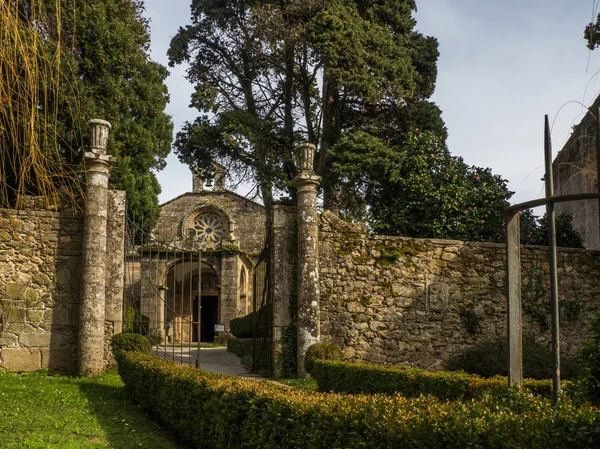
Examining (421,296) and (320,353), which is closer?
(320,353)

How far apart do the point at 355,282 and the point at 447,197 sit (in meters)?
4.11

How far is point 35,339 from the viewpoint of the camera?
415 inches

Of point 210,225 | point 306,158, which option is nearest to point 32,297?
point 306,158

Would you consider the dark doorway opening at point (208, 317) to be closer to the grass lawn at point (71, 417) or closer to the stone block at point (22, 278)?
the stone block at point (22, 278)

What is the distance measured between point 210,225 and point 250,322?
15.3 metres

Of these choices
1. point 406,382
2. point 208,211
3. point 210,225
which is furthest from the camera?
point 208,211

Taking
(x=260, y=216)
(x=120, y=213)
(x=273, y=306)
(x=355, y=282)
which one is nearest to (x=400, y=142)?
(x=355, y=282)

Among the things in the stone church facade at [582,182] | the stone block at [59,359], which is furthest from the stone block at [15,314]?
the stone church facade at [582,182]

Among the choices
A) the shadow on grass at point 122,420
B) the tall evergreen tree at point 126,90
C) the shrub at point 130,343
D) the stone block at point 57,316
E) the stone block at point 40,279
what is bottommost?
the shadow on grass at point 122,420

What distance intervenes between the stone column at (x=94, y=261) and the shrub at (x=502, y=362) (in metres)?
6.20

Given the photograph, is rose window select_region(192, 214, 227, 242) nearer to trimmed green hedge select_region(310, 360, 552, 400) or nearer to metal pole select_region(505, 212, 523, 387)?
trimmed green hedge select_region(310, 360, 552, 400)

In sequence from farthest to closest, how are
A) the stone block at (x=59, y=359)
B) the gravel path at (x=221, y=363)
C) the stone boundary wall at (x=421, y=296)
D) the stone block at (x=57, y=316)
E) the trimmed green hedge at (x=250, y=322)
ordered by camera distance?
the gravel path at (x=221, y=363)
the trimmed green hedge at (x=250, y=322)
the stone boundary wall at (x=421, y=296)
the stone block at (x=57, y=316)
the stone block at (x=59, y=359)

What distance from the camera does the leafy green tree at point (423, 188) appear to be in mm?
14867

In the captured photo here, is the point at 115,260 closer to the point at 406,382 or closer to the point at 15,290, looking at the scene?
the point at 15,290
